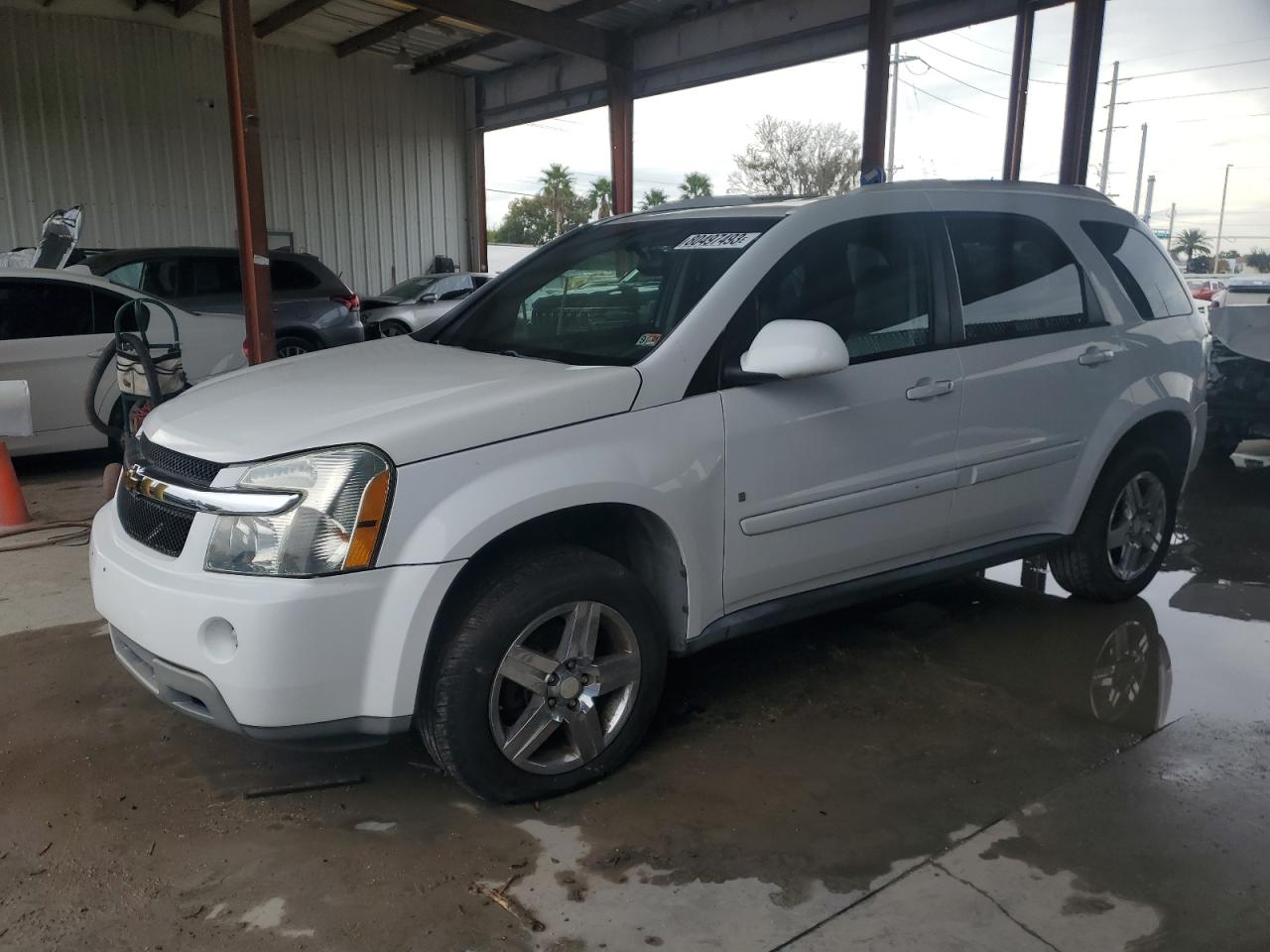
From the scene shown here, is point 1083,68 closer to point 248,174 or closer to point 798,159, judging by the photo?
point 248,174

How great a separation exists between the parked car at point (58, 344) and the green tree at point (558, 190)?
59232 millimetres

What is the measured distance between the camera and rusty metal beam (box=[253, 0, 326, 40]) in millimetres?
15328

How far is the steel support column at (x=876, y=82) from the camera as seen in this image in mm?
10688

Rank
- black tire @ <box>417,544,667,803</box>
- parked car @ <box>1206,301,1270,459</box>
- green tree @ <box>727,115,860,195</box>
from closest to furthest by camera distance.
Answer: black tire @ <box>417,544,667,803</box> → parked car @ <box>1206,301,1270,459</box> → green tree @ <box>727,115,860,195</box>

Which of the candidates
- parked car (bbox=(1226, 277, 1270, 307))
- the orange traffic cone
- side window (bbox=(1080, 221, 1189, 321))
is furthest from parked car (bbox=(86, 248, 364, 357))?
parked car (bbox=(1226, 277, 1270, 307))

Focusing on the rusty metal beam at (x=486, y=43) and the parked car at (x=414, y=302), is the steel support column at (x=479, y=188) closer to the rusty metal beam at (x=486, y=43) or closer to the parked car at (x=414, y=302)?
the rusty metal beam at (x=486, y=43)

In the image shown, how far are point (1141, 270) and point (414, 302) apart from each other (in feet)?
42.9

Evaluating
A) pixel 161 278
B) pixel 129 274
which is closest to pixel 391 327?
pixel 161 278

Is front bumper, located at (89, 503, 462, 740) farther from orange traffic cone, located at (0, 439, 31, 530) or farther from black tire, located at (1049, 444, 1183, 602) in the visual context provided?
orange traffic cone, located at (0, 439, 31, 530)

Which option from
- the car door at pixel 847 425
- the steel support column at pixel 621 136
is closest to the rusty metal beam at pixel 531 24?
the steel support column at pixel 621 136

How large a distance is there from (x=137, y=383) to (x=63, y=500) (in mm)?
1391

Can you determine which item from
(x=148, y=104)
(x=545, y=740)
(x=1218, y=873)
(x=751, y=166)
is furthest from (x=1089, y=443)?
(x=751, y=166)

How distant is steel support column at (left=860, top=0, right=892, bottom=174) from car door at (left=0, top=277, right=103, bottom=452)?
7.60 metres

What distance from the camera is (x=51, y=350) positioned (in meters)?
7.01
